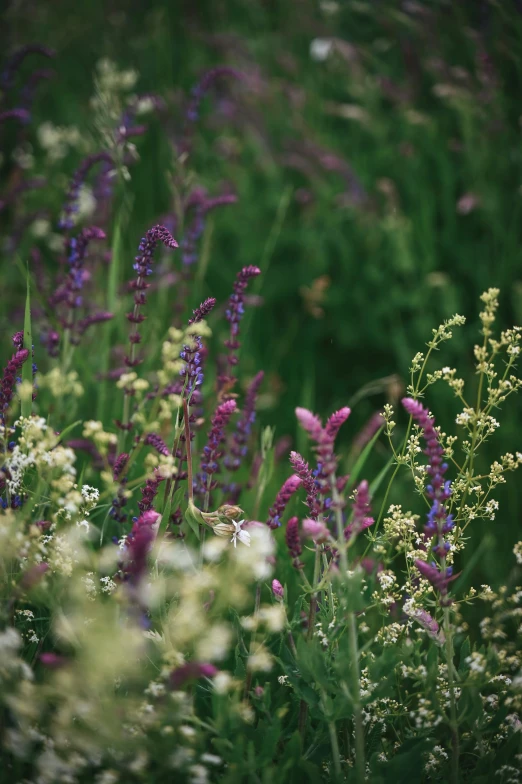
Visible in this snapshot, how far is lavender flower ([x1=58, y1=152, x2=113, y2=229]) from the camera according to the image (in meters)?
2.32

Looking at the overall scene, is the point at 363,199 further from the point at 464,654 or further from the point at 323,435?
the point at 323,435

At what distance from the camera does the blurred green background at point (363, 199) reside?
340cm

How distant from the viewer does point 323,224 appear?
153 inches

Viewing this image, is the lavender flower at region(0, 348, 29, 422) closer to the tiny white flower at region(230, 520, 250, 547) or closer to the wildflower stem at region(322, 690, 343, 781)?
the tiny white flower at region(230, 520, 250, 547)

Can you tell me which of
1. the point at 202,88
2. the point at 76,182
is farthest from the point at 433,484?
the point at 202,88

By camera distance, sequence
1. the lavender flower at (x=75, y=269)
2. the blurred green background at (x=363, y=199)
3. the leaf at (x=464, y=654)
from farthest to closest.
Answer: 1. the blurred green background at (x=363, y=199)
2. the lavender flower at (x=75, y=269)
3. the leaf at (x=464, y=654)

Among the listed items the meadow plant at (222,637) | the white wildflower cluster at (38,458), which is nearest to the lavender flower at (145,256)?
the meadow plant at (222,637)

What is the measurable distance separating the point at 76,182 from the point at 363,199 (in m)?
1.83

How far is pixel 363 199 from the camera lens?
3.78 metres

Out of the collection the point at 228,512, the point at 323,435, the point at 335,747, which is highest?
the point at 323,435

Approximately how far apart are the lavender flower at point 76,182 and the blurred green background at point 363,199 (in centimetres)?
47

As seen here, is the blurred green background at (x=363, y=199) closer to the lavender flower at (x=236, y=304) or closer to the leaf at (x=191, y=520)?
the lavender flower at (x=236, y=304)

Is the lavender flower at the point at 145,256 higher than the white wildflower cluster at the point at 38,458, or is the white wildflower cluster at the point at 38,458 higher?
the lavender flower at the point at 145,256

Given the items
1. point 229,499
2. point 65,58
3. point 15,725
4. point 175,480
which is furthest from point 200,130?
point 15,725
